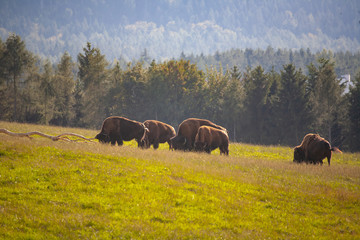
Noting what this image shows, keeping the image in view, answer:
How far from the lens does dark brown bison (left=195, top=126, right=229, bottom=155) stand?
2569cm

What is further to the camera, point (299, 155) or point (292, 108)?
point (292, 108)

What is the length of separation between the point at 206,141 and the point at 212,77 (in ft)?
162

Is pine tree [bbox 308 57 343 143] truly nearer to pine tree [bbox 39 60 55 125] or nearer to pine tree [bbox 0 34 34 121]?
pine tree [bbox 39 60 55 125]

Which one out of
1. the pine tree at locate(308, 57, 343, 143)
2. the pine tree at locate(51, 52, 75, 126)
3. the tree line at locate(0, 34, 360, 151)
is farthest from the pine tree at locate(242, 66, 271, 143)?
the pine tree at locate(51, 52, 75, 126)

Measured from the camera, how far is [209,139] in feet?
85.2

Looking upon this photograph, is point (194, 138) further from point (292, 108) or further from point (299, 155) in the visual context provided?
point (292, 108)

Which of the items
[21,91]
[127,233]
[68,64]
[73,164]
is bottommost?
[127,233]

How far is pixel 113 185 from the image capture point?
13.2 m

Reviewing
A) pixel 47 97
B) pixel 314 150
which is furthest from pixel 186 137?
pixel 47 97

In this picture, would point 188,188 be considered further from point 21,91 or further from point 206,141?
point 21,91

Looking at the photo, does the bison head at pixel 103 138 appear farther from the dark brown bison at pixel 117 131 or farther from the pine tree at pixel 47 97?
the pine tree at pixel 47 97

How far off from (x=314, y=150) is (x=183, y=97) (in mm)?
46943

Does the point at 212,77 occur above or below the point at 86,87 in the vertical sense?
above

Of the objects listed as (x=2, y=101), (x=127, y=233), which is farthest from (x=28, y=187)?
(x=2, y=101)
